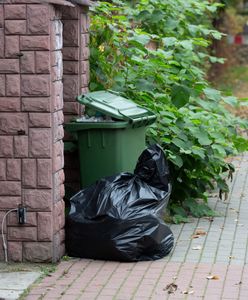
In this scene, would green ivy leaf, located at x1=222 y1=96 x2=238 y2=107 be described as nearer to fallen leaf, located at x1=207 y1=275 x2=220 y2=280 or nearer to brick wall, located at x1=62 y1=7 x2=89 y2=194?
brick wall, located at x1=62 y1=7 x2=89 y2=194

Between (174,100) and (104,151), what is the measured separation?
1.35 m

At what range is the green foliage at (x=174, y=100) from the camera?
344 inches

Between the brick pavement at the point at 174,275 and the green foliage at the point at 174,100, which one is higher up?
the green foliage at the point at 174,100

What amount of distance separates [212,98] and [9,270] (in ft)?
10.2

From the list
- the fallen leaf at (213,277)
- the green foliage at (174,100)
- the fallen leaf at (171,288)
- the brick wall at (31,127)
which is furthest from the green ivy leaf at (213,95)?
the fallen leaf at (171,288)

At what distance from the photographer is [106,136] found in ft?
25.1

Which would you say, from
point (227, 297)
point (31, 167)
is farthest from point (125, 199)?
point (227, 297)

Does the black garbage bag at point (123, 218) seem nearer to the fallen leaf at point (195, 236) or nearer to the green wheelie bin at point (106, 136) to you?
the green wheelie bin at point (106, 136)

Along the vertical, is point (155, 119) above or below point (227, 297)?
above

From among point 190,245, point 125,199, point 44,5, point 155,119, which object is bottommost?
point 190,245

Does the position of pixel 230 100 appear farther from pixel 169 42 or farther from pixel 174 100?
pixel 169 42

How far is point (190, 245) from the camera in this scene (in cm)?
786

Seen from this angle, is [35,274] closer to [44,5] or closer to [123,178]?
[123,178]

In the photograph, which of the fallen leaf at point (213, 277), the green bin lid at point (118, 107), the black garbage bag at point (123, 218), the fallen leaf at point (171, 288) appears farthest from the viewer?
the green bin lid at point (118, 107)
